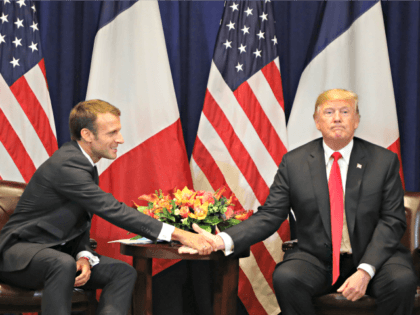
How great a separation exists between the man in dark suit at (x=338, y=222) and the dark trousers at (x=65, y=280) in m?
0.60

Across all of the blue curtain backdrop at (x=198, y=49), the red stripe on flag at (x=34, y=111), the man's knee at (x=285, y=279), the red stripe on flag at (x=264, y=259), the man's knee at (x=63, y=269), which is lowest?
the red stripe on flag at (x=264, y=259)

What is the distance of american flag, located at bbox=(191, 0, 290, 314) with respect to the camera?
12.3 ft

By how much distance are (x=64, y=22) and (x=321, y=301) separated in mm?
3080

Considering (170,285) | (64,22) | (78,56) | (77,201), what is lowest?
(170,285)

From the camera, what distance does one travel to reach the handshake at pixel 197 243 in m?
2.76

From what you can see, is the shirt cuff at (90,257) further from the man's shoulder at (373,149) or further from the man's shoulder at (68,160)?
the man's shoulder at (373,149)

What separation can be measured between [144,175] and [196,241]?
1.10 m

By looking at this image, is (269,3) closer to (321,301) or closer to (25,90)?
(25,90)

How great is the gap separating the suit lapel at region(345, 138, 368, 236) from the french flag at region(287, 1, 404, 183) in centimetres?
98

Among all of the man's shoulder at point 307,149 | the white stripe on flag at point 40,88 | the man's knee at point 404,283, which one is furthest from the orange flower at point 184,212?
the white stripe on flag at point 40,88

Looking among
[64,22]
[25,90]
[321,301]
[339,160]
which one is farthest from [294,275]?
[64,22]

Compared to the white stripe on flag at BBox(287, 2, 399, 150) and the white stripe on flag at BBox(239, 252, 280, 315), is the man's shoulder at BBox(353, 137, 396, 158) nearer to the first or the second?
the white stripe on flag at BBox(287, 2, 399, 150)

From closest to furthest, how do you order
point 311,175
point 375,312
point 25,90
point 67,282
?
point 67,282 → point 375,312 → point 311,175 → point 25,90

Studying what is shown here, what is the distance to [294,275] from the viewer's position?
8.42ft
